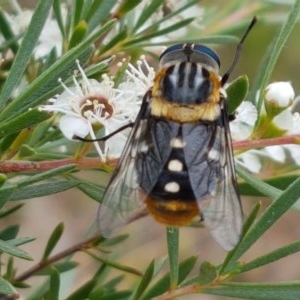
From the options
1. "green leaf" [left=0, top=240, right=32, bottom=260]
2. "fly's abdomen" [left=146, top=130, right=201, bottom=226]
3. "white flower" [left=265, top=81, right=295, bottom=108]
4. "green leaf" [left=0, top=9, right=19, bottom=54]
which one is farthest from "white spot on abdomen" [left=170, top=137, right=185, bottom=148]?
"green leaf" [left=0, top=9, right=19, bottom=54]

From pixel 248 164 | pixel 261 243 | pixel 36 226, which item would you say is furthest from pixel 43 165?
pixel 261 243

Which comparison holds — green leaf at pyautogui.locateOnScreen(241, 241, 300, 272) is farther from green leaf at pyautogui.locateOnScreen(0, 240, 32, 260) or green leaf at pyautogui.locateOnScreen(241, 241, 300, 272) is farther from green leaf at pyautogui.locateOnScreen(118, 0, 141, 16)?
green leaf at pyautogui.locateOnScreen(118, 0, 141, 16)

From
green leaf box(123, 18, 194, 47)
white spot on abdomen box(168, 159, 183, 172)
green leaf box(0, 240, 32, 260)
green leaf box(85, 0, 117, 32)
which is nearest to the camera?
green leaf box(0, 240, 32, 260)

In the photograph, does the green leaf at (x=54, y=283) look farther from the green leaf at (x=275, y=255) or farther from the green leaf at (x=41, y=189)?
the green leaf at (x=275, y=255)

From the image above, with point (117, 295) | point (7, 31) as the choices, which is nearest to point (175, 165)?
point (117, 295)

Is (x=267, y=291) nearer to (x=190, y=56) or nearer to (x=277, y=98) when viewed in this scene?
(x=277, y=98)

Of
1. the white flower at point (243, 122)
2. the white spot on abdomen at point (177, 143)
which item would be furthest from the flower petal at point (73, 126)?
the white flower at point (243, 122)
